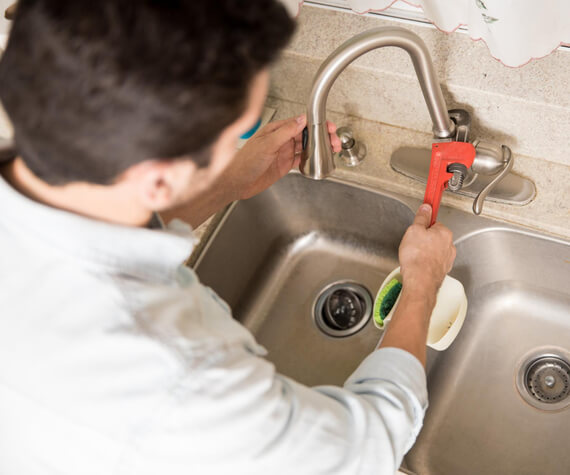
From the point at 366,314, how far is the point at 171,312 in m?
0.65

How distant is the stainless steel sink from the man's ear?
19.8 inches

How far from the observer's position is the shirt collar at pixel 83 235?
0.50m

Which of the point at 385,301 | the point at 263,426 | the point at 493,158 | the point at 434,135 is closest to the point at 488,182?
the point at 493,158

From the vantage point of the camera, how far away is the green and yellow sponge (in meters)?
0.94

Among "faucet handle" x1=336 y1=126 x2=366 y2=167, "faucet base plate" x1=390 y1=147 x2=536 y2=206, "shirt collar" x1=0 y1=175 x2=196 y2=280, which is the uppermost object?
"shirt collar" x1=0 y1=175 x2=196 y2=280

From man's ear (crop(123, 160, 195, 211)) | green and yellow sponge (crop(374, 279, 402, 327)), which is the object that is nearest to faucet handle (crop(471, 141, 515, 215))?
green and yellow sponge (crop(374, 279, 402, 327))

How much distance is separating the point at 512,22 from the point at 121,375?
68 centimetres

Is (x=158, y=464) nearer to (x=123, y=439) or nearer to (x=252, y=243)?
(x=123, y=439)

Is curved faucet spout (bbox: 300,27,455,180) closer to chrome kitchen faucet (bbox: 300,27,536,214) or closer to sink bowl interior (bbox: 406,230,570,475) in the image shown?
chrome kitchen faucet (bbox: 300,27,536,214)

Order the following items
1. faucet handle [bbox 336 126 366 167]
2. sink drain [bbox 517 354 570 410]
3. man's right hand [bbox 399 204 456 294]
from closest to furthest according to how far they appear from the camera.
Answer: man's right hand [bbox 399 204 456 294], sink drain [bbox 517 354 570 410], faucet handle [bbox 336 126 366 167]

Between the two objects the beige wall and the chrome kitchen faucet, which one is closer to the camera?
the chrome kitchen faucet

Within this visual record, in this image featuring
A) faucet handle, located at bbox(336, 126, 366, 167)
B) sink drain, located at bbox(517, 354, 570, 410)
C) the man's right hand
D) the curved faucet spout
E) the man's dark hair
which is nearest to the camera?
the man's dark hair

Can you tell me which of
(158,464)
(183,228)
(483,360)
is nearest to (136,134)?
(183,228)

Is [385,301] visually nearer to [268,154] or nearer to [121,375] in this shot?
[268,154]
